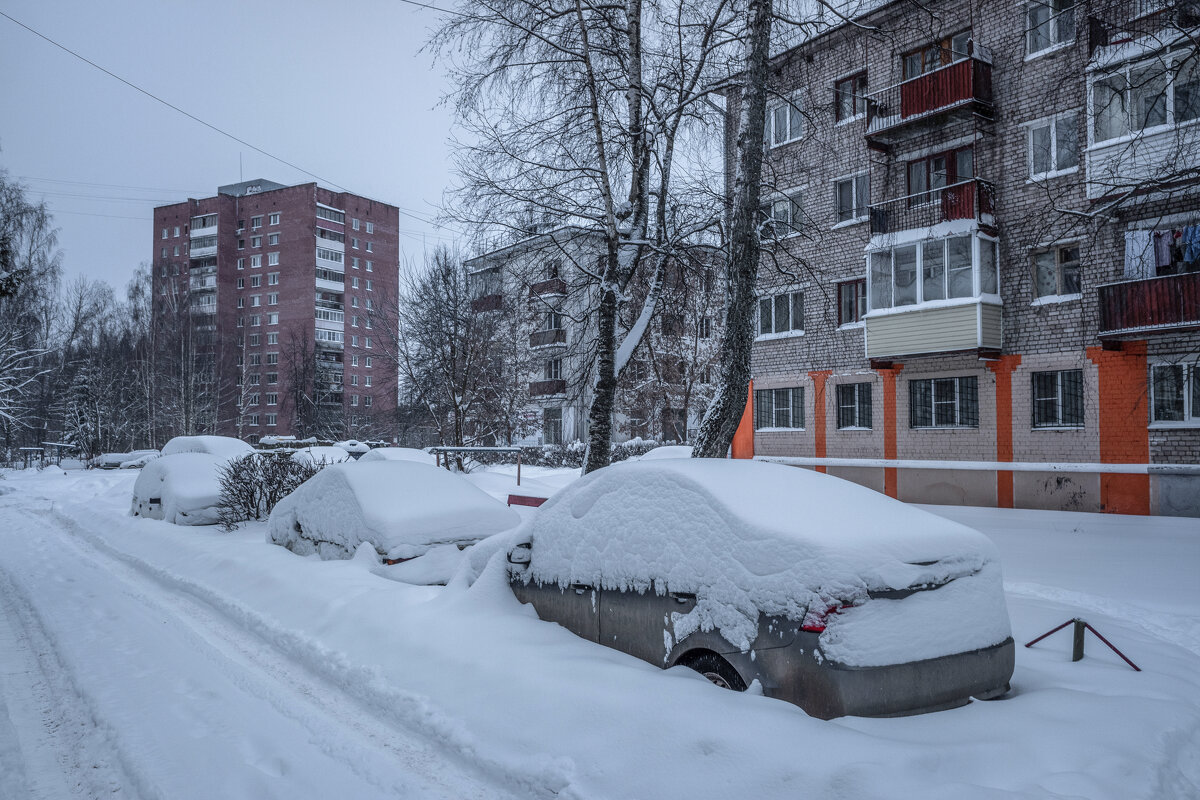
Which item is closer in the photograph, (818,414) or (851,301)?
(851,301)

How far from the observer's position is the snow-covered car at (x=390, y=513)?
7809 millimetres

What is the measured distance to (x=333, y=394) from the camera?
67.0 metres

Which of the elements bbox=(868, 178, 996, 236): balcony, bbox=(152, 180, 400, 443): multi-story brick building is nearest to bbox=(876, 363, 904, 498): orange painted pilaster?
bbox=(868, 178, 996, 236): balcony

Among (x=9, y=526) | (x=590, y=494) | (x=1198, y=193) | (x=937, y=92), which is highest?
(x=937, y=92)

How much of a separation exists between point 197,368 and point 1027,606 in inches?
2236

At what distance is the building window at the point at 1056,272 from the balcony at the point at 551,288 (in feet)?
38.0

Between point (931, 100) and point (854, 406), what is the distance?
8.00 m

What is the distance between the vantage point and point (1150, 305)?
15555 mm

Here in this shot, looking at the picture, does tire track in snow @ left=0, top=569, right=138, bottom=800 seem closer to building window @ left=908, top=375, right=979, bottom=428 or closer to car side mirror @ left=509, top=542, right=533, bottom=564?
car side mirror @ left=509, top=542, right=533, bottom=564

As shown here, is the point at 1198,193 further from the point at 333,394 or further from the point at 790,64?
the point at 333,394

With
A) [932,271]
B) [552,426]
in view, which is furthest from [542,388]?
[932,271]

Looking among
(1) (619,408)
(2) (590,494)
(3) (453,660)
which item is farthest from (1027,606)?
(1) (619,408)

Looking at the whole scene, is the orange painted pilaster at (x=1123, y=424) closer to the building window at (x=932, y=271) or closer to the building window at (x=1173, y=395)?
the building window at (x=1173, y=395)

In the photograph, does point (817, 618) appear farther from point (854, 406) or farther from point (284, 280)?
point (284, 280)
